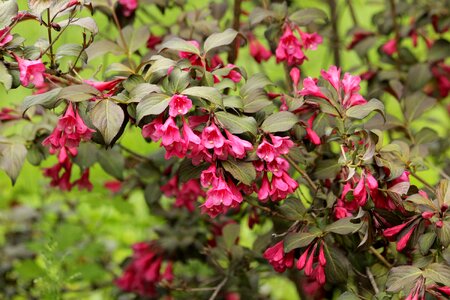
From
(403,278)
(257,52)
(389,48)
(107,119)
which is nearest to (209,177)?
(107,119)

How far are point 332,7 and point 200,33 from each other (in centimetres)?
76

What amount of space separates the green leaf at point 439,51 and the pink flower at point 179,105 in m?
1.50

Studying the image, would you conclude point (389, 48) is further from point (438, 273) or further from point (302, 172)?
point (438, 273)

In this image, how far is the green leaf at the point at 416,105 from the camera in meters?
2.48

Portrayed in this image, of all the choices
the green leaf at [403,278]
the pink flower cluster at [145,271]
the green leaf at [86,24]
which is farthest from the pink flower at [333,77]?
the pink flower cluster at [145,271]

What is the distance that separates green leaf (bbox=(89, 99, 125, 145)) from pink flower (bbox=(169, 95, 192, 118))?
117 millimetres

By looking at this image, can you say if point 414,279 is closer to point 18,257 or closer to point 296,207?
point 296,207

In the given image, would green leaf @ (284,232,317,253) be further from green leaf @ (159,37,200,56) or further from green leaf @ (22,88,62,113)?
green leaf @ (22,88,62,113)

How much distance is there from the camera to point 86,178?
2.40 m

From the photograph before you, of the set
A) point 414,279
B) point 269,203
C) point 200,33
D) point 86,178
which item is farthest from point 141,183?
point 414,279

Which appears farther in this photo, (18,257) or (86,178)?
(18,257)

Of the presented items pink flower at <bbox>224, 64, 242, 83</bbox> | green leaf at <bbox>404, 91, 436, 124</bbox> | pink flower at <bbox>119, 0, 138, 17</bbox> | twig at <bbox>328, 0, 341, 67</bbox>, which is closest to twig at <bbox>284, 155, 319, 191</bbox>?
pink flower at <bbox>224, 64, 242, 83</bbox>

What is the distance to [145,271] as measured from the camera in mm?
2838

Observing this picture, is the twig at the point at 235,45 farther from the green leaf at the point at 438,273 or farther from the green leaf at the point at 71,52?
the green leaf at the point at 438,273
